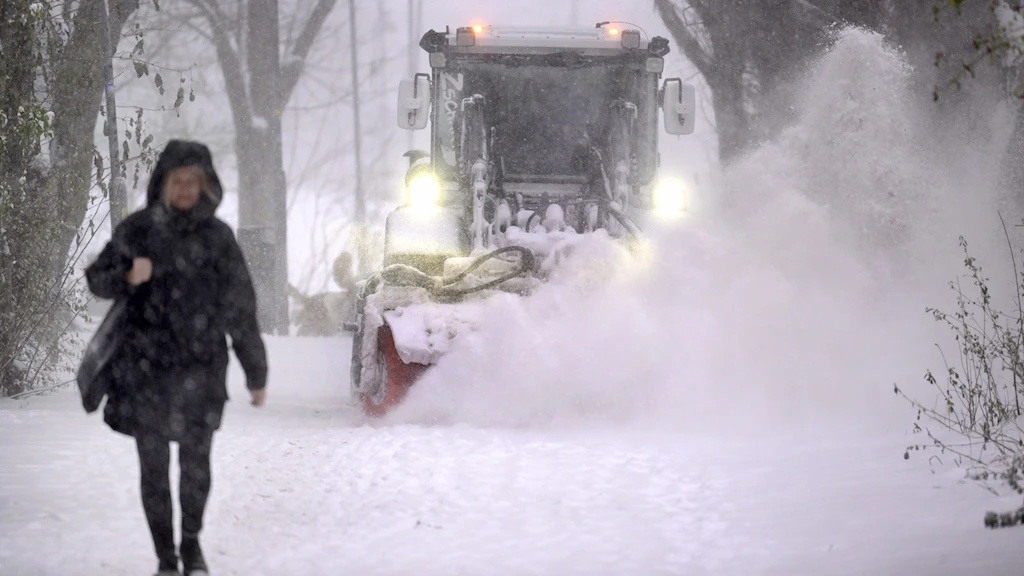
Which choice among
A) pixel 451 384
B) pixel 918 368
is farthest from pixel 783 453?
pixel 918 368

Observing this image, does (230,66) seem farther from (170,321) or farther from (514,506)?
(170,321)

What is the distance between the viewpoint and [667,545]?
460 cm

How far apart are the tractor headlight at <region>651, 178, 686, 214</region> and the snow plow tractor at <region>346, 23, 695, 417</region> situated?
0.4 inches

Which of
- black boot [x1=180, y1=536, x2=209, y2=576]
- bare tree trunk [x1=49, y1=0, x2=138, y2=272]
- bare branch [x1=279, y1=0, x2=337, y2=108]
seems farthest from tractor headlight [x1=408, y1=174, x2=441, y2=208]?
bare branch [x1=279, y1=0, x2=337, y2=108]

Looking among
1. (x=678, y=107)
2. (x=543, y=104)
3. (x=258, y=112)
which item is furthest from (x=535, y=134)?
(x=258, y=112)

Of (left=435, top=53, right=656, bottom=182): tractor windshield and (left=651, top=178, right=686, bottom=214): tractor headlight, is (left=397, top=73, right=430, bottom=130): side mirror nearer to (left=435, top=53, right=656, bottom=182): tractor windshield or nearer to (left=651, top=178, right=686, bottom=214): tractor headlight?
(left=435, top=53, right=656, bottom=182): tractor windshield

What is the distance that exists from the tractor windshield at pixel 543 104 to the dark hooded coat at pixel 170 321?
239 inches

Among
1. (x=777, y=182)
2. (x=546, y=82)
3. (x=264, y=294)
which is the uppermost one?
(x=546, y=82)

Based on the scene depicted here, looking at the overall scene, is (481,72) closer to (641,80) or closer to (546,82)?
(546,82)

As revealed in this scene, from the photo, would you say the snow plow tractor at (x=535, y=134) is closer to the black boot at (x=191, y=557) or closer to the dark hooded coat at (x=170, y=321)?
the dark hooded coat at (x=170, y=321)

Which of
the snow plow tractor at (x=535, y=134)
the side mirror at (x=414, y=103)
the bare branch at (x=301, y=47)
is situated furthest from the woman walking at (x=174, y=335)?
the bare branch at (x=301, y=47)

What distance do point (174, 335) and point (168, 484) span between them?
1.79 feet

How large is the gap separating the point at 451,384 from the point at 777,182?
4139 millimetres

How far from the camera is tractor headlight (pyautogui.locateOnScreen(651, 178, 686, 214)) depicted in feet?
32.5
